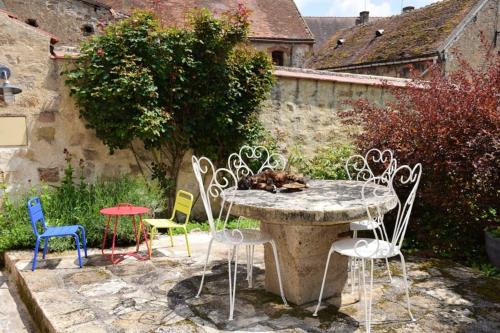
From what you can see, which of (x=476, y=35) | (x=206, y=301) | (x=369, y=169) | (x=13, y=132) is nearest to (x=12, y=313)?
(x=206, y=301)

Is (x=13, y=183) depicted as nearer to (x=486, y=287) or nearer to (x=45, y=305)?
(x=45, y=305)

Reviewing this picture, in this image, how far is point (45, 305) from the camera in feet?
11.2

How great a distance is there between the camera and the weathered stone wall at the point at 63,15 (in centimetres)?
1112

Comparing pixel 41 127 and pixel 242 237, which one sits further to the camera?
pixel 41 127

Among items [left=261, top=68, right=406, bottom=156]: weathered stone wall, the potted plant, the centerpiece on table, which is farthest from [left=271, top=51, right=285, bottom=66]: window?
the centerpiece on table

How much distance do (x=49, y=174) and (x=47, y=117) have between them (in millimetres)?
728

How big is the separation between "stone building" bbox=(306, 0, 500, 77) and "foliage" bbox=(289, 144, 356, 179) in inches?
268

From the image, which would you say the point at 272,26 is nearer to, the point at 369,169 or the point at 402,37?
the point at 402,37

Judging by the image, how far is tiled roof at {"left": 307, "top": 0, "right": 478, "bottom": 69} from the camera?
45.3ft

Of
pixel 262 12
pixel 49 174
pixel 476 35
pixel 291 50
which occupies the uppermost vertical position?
pixel 262 12

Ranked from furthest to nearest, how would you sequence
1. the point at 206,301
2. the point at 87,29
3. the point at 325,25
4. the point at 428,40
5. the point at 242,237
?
1. the point at 325,25
2. the point at 428,40
3. the point at 87,29
4. the point at 206,301
5. the point at 242,237

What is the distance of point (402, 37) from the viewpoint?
49.9ft

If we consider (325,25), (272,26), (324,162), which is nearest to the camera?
(324,162)

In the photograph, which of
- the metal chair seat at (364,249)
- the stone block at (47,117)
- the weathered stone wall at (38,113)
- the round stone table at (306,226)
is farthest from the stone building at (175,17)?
the metal chair seat at (364,249)
